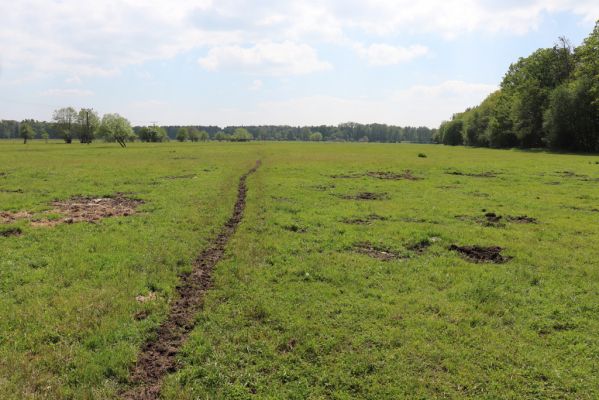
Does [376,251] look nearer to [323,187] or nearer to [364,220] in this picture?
[364,220]

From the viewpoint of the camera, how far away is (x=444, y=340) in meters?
7.15

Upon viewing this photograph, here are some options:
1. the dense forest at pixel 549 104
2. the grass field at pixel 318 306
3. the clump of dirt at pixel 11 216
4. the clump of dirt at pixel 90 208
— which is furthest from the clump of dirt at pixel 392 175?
the dense forest at pixel 549 104

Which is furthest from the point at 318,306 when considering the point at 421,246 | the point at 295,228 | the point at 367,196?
the point at 367,196

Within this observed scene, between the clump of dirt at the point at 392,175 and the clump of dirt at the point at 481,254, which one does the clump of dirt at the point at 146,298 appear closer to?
the clump of dirt at the point at 481,254

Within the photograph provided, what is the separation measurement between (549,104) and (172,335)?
8404 centimetres

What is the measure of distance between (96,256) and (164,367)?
6.16 metres

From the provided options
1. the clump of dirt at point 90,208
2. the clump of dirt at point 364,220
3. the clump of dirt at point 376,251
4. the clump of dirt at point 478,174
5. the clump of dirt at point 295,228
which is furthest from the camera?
the clump of dirt at point 478,174

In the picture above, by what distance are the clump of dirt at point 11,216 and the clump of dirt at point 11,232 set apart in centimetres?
150

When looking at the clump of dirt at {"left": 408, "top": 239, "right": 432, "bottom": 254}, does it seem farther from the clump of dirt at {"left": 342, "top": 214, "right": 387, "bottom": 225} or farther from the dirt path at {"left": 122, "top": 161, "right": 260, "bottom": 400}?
the dirt path at {"left": 122, "top": 161, "right": 260, "bottom": 400}

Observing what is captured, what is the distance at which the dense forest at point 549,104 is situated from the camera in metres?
62.7

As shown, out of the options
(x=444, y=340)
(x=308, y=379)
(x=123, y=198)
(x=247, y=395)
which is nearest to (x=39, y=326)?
(x=247, y=395)

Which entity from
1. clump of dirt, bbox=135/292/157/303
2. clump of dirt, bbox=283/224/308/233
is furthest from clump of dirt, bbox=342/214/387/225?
clump of dirt, bbox=135/292/157/303

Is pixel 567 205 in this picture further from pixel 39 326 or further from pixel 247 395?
pixel 39 326

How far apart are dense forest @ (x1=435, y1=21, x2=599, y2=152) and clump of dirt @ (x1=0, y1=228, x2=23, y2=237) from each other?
232ft
